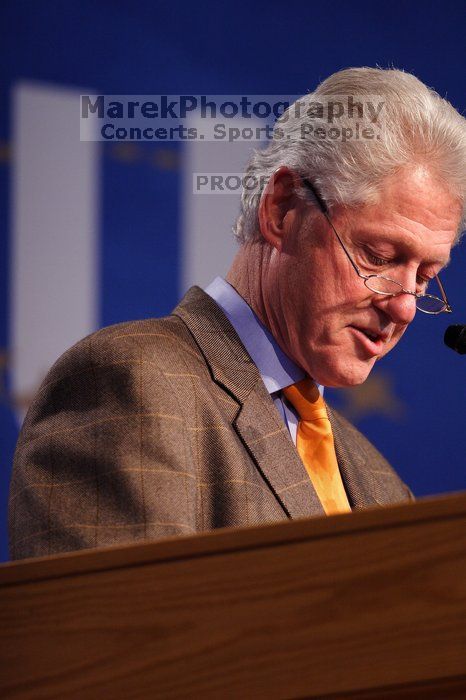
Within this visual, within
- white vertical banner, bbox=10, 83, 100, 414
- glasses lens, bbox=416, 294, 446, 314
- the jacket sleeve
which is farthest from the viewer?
white vertical banner, bbox=10, 83, 100, 414

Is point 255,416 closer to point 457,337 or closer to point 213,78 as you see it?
point 457,337

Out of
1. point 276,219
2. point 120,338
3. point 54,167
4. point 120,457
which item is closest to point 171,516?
point 120,457

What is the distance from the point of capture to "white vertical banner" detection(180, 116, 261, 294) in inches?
82.7

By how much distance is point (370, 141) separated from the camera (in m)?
1.43

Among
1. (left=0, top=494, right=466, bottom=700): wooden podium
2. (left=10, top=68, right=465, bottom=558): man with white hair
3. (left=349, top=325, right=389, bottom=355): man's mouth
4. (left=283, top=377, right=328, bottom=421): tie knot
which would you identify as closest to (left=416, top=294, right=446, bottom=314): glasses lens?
(left=10, top=68, right=465, bottom=558): man with white hair

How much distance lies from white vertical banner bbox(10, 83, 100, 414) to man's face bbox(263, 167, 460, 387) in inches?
24.3

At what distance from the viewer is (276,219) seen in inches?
60.0

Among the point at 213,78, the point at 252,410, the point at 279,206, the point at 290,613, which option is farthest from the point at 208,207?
the point at 290,613

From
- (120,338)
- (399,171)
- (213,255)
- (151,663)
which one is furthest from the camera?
(213,255)

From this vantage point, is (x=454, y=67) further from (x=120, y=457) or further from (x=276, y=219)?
(x=120, y=457)

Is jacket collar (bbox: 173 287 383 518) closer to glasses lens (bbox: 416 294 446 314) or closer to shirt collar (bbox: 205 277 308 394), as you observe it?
shirt collar (bbox: 205 277 308 394)

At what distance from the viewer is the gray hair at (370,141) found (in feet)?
4.68

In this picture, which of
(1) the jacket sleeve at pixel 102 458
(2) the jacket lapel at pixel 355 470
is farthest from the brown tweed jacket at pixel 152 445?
(2) the jacket lapel at pixel 355 470

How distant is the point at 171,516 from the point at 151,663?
336 millimetres
